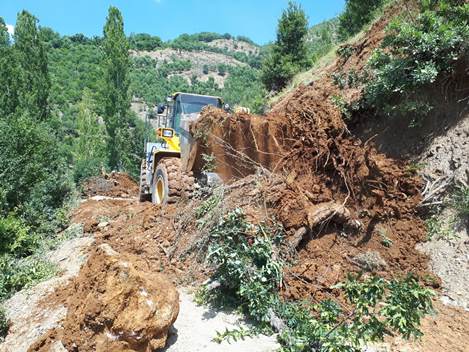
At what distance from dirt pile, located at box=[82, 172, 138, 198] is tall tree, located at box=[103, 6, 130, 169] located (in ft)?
27.1

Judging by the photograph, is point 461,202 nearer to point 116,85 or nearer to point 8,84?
point 8,84

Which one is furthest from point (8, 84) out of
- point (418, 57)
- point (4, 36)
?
point (418, 57)

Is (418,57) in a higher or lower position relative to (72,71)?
lower

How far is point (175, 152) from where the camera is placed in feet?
32.7

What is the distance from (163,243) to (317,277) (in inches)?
104

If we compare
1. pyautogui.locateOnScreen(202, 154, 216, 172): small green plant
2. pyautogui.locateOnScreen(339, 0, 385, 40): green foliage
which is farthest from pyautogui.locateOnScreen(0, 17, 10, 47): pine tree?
pyautogui.locateOnScreen(202, 154, 216, 172): small green plant

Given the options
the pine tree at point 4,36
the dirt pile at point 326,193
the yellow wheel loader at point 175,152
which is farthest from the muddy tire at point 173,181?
the pine tree at point 4,36

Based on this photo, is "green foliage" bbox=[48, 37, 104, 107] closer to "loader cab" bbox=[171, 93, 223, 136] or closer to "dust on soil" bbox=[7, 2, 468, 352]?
"loader cab" bbox=[171, 93, 223, 136]

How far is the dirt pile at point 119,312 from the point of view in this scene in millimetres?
4152

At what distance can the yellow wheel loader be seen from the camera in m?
8.51

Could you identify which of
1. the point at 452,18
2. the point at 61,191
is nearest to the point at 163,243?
the point at 452,18

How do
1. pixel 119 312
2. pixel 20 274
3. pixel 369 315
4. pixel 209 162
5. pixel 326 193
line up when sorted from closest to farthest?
pixel 369 315 → pixel 119 312 → pixel 326 193 → pixel 20 274 → pixel 209 162

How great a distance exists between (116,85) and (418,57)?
985 inches

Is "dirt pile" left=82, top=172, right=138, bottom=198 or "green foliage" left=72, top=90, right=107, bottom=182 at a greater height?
"green foliage" left=72, top=90, right=107, bottom=182
